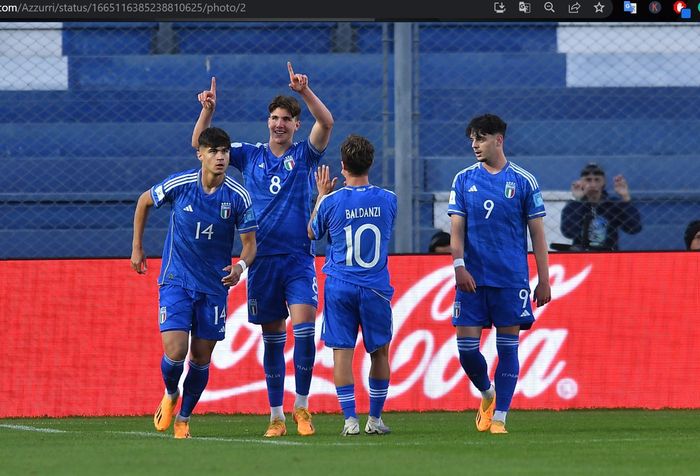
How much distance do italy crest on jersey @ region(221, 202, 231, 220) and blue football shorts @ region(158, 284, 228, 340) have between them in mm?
479

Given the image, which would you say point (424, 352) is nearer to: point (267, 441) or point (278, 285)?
point (278, 285)

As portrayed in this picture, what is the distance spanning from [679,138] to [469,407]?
575 centimetres

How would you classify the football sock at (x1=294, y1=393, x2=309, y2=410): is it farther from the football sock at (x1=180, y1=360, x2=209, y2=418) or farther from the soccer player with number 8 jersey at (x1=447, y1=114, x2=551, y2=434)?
the soccer player with number 8 jersey at (x1=447, y1=114, x2=551, y2=434)

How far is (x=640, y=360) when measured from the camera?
10.8m

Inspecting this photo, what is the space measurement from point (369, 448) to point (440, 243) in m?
4.75

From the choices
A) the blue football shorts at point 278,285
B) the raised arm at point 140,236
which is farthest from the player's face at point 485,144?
the raised arm at point 140,236

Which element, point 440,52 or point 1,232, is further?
point 440,52

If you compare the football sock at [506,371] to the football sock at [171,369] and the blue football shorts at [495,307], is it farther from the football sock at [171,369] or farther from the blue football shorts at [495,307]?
the football sock at [171,369]

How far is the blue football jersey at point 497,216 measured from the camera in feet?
27.1

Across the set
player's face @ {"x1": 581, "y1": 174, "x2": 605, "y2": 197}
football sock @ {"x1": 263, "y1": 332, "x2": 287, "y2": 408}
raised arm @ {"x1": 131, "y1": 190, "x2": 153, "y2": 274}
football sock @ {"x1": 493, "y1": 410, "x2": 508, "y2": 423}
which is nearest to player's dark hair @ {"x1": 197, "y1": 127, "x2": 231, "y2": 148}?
raised arm @ {"x1": 131, "y1": 190, "x2": 153, "y2": 274}

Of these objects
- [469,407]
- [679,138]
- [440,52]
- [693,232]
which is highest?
[440,52]

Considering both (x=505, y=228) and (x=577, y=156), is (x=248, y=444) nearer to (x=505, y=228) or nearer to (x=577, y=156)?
(x=505, y=228)

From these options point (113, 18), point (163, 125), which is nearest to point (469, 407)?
point (113, 18)

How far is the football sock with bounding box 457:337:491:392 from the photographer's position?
838 cm
